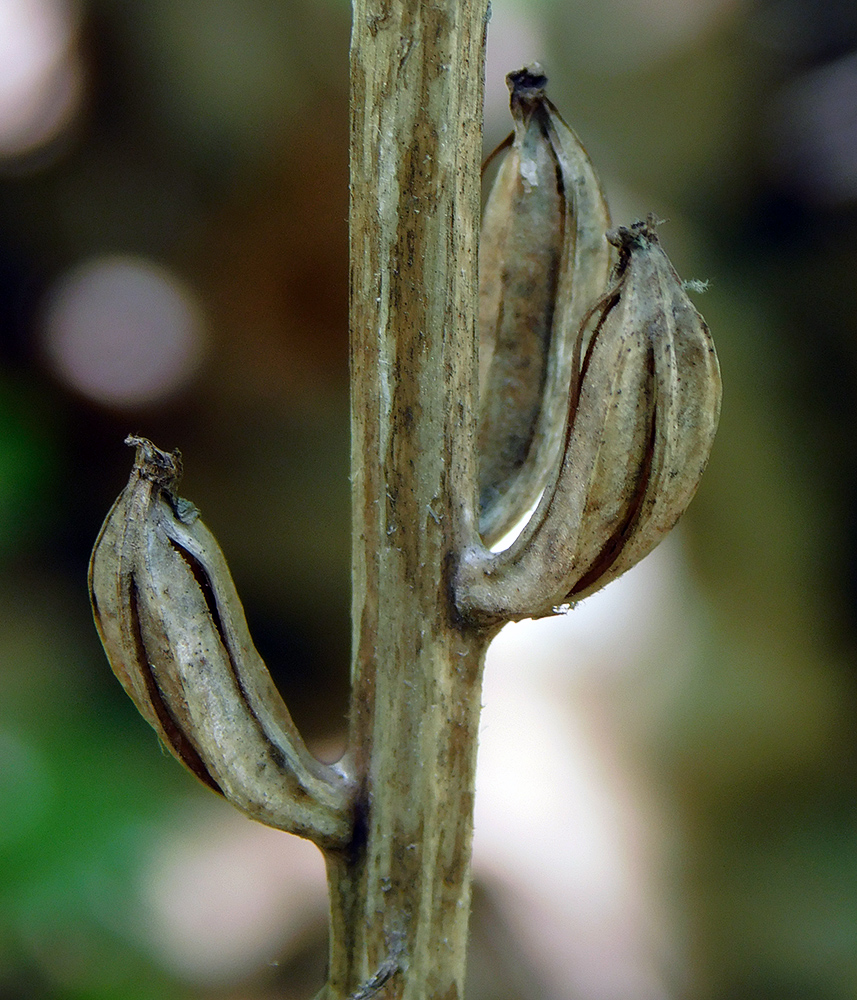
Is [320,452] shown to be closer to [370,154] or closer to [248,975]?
[248,975]

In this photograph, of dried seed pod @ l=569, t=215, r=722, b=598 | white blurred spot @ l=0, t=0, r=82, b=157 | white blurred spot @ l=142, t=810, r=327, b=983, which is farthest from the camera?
white blurred spot @ l=0, t=0, r=82, b=157

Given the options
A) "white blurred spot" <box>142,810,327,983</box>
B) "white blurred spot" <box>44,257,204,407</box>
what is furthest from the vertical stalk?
"white blurred spot" <box>44,257,204,407</box>

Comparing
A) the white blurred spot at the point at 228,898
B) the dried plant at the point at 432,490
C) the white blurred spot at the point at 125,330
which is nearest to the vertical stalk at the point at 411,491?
the dried plant at the point at 432,490

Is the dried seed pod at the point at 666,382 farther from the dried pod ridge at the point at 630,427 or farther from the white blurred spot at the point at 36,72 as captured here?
the white blurred spot at the point at 36,72

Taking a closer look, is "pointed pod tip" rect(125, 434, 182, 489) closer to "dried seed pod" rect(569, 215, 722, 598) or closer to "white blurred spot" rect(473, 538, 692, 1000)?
"dried seed pod" rect(569, 215, 722, 598)

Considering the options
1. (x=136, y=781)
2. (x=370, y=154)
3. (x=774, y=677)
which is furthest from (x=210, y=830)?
(x=370, y=154)

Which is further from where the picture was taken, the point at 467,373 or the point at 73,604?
the point at 73,604
